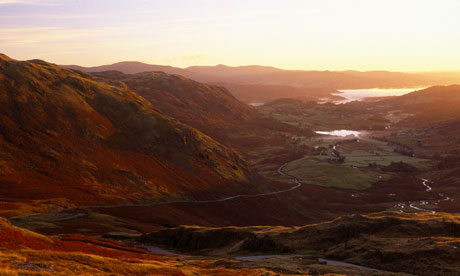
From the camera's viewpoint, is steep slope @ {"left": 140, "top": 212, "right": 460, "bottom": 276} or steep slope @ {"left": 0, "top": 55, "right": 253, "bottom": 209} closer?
steep slope @ {"left": 140, "top": 212, "right": 460, "bottom": 276}

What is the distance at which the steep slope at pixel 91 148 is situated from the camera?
11319cm

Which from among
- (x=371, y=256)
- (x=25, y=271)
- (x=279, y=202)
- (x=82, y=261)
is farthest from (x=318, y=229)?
(x=279, y=202)

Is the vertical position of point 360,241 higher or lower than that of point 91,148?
lower

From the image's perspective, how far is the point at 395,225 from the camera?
65875 mm

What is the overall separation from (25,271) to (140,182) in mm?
98824

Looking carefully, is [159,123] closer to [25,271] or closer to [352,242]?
[352,242]

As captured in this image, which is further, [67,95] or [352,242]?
[67,95]

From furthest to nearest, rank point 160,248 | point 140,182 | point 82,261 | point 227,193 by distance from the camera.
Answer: point 227,193 → point 140,182 → point 160,248 → point 82,261

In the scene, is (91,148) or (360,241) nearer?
(360,241)

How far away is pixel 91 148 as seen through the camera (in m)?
133

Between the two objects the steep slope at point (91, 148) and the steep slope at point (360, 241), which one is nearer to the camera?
the steep slope at point (360, 241)

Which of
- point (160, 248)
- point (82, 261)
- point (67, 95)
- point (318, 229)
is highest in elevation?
point (67, 95)

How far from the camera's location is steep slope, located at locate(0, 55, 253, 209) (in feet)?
371

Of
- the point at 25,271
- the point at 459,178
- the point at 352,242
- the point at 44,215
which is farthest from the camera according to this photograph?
the point at 459,178
